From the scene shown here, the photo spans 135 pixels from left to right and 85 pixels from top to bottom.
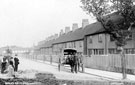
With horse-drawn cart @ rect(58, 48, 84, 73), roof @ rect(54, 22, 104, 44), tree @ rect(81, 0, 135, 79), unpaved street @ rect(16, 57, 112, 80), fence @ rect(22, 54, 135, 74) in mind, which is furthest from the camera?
roof @ rect(54, 22, 104, 44)

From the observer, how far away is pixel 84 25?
5728cm

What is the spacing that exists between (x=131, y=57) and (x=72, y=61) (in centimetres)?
539

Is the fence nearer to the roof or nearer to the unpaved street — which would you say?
the unpaved street

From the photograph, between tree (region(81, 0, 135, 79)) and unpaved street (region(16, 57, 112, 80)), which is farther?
tree (region(81, 0, 135, 79))

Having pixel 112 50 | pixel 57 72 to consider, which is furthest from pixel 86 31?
pixel 57 72

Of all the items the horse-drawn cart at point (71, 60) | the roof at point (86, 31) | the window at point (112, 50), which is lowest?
the horse-drawn cart at point (71, 60)

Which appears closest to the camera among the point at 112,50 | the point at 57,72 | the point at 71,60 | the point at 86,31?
the point at 71,60

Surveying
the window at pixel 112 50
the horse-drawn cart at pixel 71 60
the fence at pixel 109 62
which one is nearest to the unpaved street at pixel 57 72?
the horse-drawn cart at pixel 71 60

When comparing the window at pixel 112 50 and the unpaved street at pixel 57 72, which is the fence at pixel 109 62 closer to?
the window at pixel 112 50

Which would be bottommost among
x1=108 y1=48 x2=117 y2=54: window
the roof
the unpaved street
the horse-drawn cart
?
the unpaved street

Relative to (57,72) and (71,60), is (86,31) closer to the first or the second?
(57,72)

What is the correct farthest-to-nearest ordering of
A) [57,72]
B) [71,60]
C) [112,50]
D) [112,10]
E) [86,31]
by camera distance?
[86,31] → [112,50] → [112,10] → [57,72] → [71,60]

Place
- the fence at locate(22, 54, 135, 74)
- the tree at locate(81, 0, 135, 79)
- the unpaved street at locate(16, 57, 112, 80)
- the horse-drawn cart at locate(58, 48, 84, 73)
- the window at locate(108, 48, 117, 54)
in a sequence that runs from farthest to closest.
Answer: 1. the window at locate(108, 48, 117, 54)
2. the tree at locate(81, 0, 135, 79)
3. the horse-drawn cart at locate(58, 48, 84, 73)
4. the fence at locate(22, 54, 135, 74)
5. the unpaved street at locate(16, 57, 112, 80)

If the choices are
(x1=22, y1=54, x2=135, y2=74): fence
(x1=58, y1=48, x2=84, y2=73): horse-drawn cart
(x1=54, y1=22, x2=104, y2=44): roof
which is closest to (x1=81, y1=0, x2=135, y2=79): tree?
(x1=22, y1=54, x2=135, y2=74): fence
